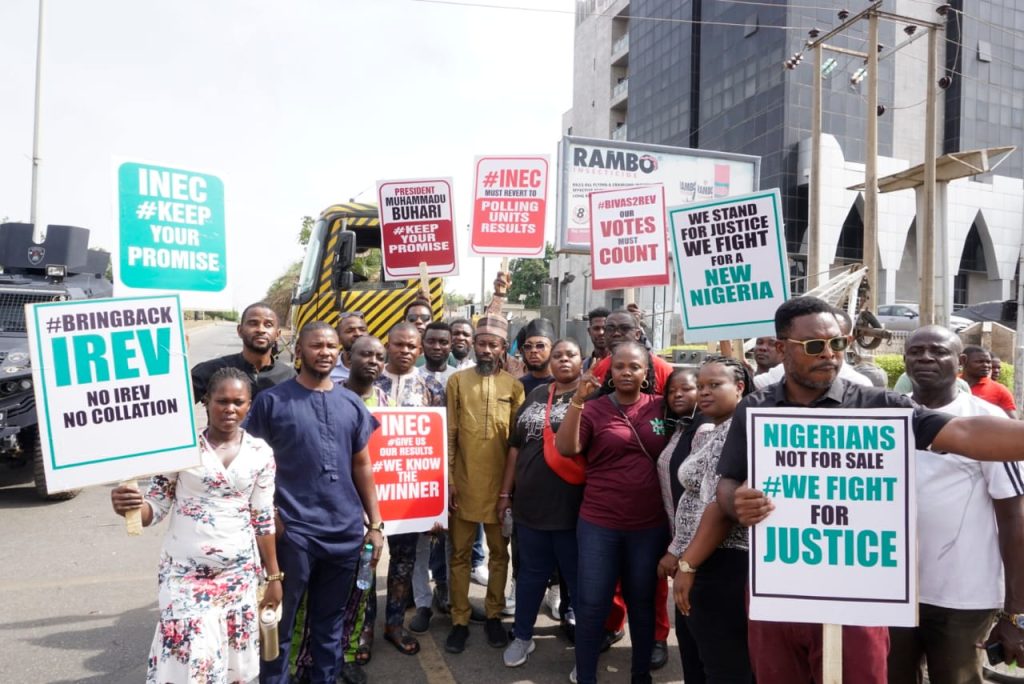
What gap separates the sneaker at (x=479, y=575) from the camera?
541cm

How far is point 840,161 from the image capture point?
3044cm

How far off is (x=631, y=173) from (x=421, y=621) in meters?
10.9

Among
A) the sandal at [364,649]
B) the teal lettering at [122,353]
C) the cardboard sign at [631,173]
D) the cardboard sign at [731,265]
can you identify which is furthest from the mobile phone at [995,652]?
the cardboard sign at [631,173]

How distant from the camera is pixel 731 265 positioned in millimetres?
4262

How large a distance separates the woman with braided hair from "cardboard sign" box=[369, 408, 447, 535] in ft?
5.14

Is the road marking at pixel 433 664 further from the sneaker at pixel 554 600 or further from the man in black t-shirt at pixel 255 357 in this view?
the man in black t-shirt at pixel 255 357

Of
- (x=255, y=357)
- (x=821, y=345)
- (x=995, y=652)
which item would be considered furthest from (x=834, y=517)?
(x=255, y=357)

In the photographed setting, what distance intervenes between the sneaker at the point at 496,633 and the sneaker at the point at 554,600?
20.2 inches

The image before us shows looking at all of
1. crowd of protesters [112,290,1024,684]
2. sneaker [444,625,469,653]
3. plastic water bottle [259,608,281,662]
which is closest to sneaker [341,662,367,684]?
crowd of protesters [112,290,1024,684]

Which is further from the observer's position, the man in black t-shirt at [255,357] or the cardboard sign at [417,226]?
the cardboard sign at [417,226]

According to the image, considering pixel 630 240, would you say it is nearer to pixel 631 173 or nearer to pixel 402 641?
pixel 402 641


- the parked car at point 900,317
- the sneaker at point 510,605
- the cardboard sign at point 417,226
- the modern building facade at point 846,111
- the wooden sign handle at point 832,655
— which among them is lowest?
the sneaker at point 510,605

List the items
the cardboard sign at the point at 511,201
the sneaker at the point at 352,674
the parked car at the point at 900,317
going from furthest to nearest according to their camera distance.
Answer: the parked car at the point at 900,317
the cardboard sign at the point at 511,201
the sneaker at the point at 352,674

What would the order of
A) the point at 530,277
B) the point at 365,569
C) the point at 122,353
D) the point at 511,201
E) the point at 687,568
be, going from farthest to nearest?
1. the point at 530,277
2. the point at 511,201
3. the point at 365,569
4. the point at 122,353
5. the point at 687,568
